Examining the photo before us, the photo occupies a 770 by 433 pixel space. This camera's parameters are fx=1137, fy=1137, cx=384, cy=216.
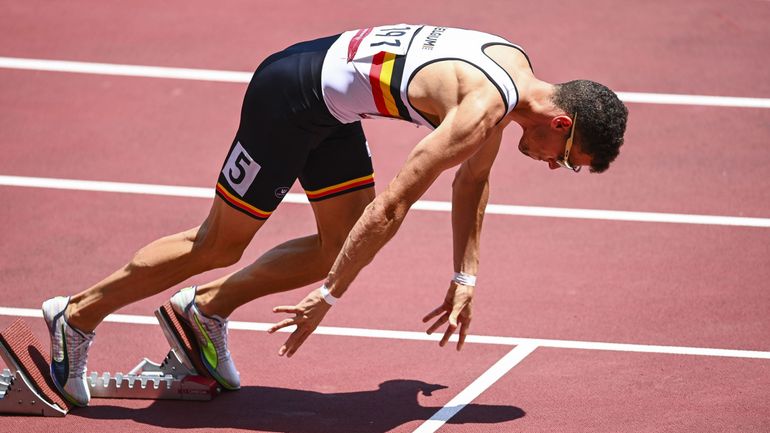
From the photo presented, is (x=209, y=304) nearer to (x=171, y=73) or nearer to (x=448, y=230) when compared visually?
(x=448, y=230)

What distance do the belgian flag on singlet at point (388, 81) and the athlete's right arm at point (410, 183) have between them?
342 mm

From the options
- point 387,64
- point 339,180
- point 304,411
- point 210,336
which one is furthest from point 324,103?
point 304,411

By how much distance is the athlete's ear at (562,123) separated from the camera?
200 inches

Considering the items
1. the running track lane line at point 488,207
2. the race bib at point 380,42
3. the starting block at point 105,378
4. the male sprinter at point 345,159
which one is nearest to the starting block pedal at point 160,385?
the starting block at point 105,378

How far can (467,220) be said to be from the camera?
5602 mm

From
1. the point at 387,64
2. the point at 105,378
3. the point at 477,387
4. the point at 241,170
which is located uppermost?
the point at 387,64

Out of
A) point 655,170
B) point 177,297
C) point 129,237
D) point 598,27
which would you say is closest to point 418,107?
point 177,297

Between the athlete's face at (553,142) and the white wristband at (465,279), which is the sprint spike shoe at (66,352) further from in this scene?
the athlete's face at (553,142)

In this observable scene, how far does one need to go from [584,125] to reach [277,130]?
4.72 feet

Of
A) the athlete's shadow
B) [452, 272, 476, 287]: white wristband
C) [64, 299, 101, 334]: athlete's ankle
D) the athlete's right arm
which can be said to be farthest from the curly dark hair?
[64, 299, 101, 334]: athlete's ankle

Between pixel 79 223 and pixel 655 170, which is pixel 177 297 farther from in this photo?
pixel 655 170

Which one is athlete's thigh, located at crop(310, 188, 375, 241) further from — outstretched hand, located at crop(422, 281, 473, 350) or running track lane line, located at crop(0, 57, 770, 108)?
running track lane line, located at crop(0, 57, 770, 108)

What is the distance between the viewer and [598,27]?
36.1ft

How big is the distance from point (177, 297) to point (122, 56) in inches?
201
